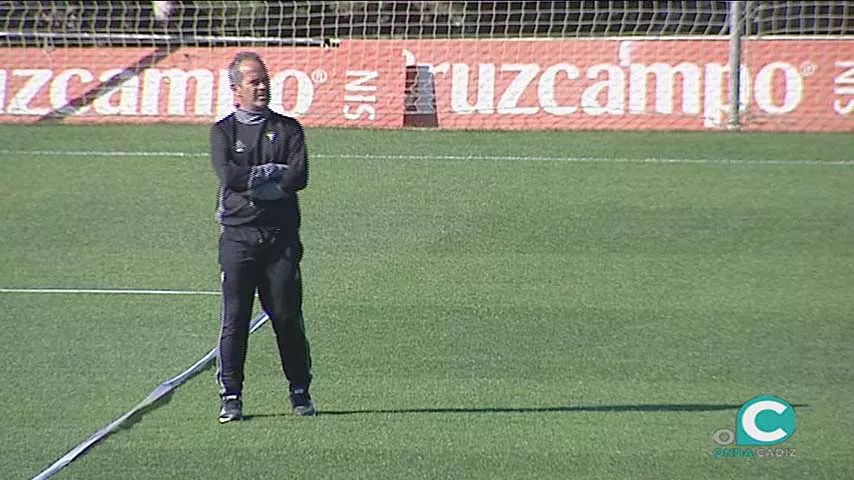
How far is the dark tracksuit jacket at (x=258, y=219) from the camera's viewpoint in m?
7.85

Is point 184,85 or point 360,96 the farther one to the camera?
point 184,85

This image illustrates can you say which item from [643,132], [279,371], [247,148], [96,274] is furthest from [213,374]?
[643,132]

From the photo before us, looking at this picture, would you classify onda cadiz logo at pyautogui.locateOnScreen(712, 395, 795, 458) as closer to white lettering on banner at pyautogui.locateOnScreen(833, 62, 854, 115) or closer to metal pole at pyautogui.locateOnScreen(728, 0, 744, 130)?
metal pole at pyautogui.locateOnScreen(728, 0, 744, 130)

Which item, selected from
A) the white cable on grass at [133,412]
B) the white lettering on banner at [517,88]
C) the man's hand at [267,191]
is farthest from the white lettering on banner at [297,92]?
the man's hand at [267,191]

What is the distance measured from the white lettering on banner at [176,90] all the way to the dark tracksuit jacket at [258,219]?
1103 centimetres

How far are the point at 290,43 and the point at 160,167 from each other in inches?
224

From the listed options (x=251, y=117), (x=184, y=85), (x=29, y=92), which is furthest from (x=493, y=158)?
(x=251, y=117)

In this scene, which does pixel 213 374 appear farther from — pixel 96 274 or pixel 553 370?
pixel 96 274

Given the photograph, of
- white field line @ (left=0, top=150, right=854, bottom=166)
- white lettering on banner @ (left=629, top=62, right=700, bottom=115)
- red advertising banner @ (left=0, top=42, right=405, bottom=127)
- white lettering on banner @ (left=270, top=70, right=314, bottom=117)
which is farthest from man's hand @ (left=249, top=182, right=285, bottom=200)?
white lettering on banner @ (left=629, top=62, right=700, bottom=115)

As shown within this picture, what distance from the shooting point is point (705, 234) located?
13516mm

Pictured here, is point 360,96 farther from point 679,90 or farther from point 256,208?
point 256,208

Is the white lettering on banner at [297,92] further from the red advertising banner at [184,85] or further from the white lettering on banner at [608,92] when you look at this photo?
the white lettering on banner at [608,92]

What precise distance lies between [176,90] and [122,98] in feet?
2.35

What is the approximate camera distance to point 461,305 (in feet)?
36.9
